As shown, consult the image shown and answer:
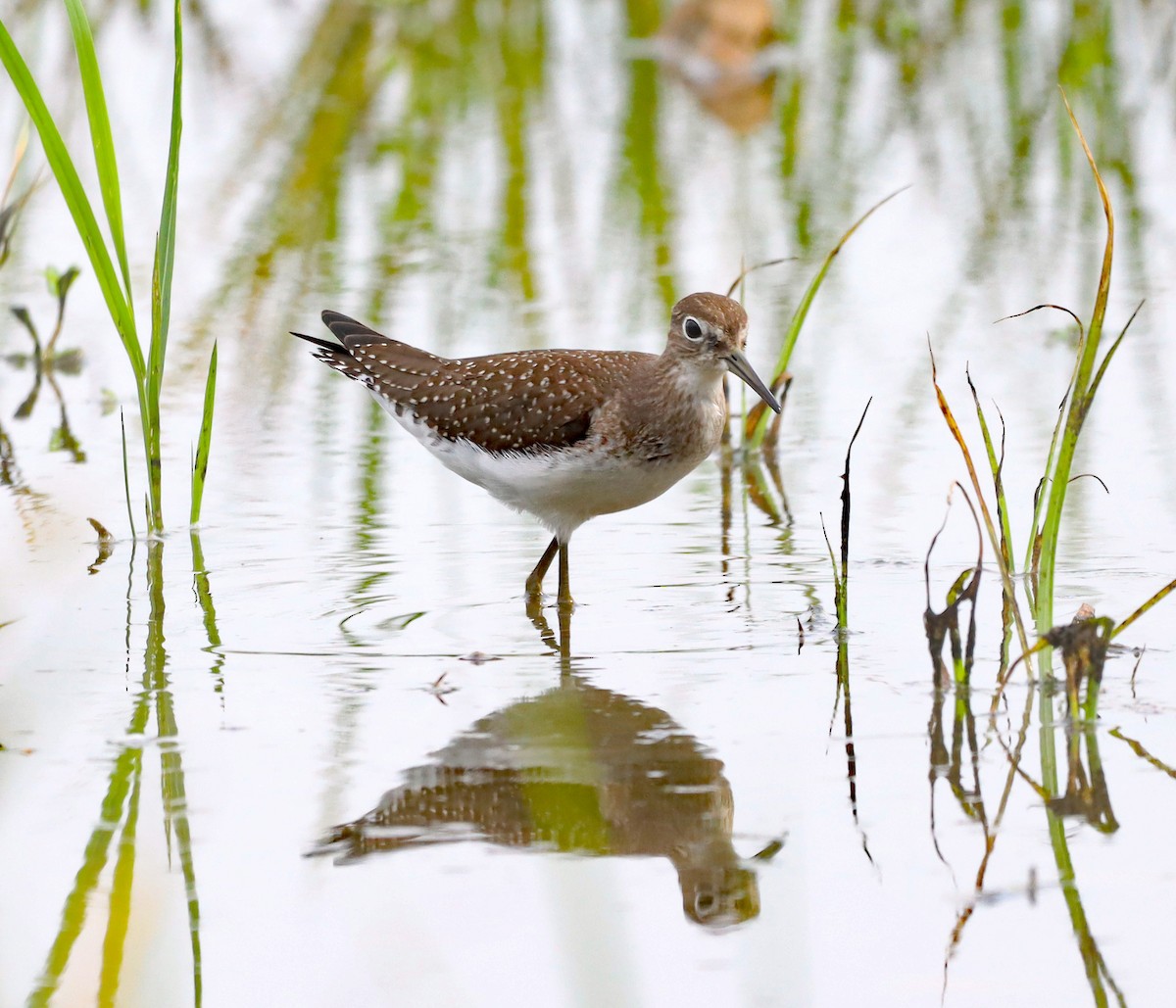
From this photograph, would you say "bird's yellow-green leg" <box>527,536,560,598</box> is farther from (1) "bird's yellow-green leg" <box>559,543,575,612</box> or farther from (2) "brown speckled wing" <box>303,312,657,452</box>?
(2) "brown speckled wing" <box>303,312,657,452</box>

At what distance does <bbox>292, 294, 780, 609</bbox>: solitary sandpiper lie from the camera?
21.2ft

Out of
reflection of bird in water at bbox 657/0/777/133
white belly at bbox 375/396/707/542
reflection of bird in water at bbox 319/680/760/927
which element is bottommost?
reflection of bird in water at bbox 319/680/760/927

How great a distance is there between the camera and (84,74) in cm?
586

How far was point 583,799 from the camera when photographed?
441 centimetres

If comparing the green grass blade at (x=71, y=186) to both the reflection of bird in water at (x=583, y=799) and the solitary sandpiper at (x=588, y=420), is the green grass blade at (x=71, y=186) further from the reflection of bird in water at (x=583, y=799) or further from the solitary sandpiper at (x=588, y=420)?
the reflection of bird in water at (x=583, y=799)

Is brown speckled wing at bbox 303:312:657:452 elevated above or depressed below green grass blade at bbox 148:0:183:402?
below

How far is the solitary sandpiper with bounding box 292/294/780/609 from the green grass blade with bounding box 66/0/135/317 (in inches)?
56.1

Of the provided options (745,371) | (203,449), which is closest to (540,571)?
(745,371)

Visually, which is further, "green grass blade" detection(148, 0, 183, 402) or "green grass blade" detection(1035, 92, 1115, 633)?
"green grass blade" detection(148, 0, 183, 402)

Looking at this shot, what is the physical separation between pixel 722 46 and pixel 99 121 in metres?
10.8

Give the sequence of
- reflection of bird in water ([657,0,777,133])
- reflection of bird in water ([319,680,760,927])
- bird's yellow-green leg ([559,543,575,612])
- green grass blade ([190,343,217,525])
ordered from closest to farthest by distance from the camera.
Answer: reflection of bird in water ([319,680,760,927]), bird's yellow-green leg ([559,543,575,612]), green grass blade ([190,343,217,525]), reflection of bird in water ([657,0,777,133])

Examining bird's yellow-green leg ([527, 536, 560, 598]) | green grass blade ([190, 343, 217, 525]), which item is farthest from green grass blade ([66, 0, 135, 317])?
bird's yellow-green leg ([527, 536, 560, 598])

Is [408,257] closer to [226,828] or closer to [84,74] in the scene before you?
[84,74]

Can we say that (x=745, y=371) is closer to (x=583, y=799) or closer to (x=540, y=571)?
(x=540, y=571)
